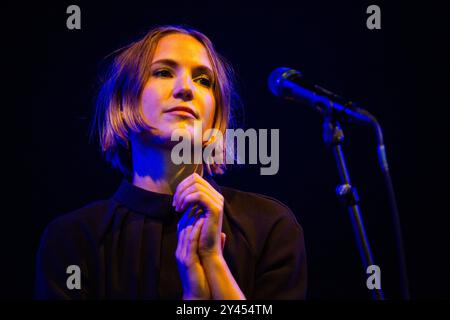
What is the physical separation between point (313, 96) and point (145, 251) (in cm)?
74

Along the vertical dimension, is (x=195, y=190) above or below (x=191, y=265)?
above

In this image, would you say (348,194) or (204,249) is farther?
(204,249)

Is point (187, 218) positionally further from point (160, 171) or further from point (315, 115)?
point (315, 115)

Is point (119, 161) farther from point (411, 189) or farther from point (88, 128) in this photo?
point (411, 189)

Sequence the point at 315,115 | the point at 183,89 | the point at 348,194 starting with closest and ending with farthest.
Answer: the point at 348,194 < the point at 183,89 < the point at 315,115

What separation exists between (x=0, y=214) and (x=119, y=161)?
1.78 ft

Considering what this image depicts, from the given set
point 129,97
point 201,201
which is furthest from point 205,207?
point 129,97

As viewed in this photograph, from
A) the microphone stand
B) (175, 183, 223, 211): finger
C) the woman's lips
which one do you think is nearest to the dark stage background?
the woman's lips

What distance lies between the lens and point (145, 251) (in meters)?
1.52

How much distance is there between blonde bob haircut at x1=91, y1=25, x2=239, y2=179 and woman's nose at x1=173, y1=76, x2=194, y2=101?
13 centimetres

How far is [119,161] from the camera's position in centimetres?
182

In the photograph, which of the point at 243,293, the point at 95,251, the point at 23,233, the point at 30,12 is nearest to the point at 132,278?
the point at 95,251

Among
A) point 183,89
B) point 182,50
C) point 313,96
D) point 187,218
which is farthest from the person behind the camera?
point 182,50

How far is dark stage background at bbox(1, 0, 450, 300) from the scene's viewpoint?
1.96 m
